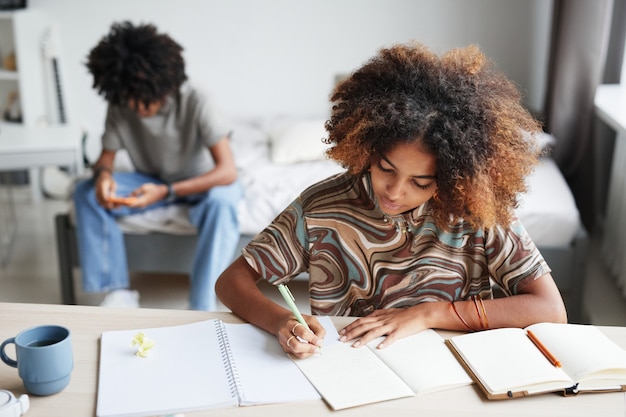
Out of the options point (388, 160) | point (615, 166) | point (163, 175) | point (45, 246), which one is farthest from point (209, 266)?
point (615, 166)

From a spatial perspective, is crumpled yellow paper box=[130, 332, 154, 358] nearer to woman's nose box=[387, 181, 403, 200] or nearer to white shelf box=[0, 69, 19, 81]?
woman's nose box=[387, 181, 403, 200]

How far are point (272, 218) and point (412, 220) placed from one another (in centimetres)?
128

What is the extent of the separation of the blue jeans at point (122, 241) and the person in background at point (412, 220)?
1.10m

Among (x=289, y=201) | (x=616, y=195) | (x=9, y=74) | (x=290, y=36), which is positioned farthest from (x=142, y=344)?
(x=9, y=74)

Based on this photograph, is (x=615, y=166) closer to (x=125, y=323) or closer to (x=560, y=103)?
(x=560, y=103)

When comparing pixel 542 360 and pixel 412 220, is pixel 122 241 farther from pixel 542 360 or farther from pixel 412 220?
pixel 542 360

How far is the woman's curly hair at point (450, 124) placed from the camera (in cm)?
114

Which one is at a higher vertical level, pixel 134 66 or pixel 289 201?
pixel 134 66

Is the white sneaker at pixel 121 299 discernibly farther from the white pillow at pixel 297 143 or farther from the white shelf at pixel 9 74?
the white shelf at pixel 9 74

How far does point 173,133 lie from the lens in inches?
100.0

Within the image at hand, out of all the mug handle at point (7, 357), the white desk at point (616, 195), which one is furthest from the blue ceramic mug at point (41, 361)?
the white desk at point (616, 195)

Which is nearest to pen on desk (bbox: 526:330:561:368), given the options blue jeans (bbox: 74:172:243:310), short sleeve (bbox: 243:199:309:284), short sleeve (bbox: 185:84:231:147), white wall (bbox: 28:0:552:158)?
short sleeve (bbox: 243:199:309:284)

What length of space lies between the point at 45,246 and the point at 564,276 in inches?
86.2

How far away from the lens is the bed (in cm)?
241
